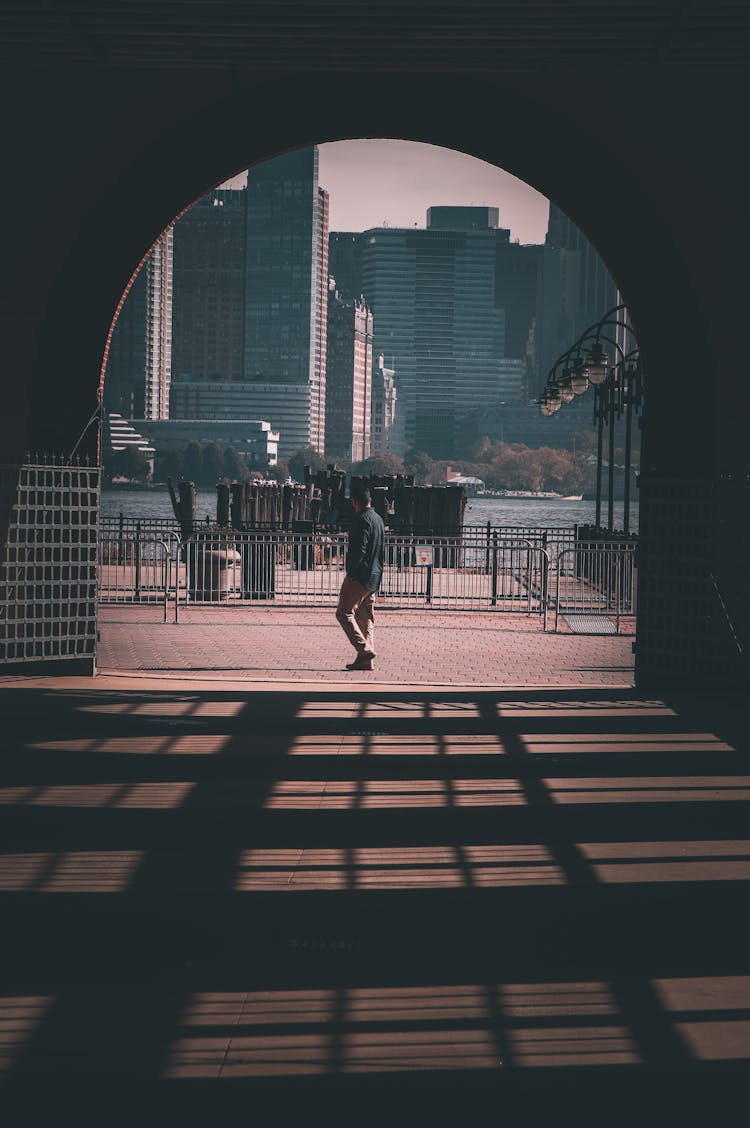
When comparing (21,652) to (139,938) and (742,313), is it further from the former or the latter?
(139,938)

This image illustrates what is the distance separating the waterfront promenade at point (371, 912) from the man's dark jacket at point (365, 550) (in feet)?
8.67

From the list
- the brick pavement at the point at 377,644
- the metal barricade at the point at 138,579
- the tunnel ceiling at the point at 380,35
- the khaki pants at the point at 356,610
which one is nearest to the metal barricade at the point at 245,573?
the metal barricade at the point at 138,579

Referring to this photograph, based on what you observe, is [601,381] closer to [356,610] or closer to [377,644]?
[377,644]

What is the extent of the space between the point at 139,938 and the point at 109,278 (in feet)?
32.3

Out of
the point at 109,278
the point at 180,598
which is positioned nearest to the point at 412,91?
the point at 109,278

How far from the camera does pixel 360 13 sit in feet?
39.3

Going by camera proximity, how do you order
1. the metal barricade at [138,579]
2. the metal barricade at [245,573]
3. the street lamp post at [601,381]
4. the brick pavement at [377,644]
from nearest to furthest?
the brick pavement at [377,644] → the metal barricade at [138,579] → the metal barricade at [245,573] → the street lamp post at [601,381]

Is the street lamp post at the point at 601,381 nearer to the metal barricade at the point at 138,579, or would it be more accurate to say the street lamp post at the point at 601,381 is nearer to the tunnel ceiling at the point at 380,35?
the metal barricade at the point at 138,579

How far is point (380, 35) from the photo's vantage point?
41.4ft

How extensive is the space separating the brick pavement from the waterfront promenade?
8.08ft

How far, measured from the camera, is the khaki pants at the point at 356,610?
1530 cm

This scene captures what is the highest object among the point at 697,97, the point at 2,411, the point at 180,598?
the point at 697,97

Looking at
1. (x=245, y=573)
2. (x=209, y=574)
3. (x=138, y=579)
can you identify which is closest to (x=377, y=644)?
(x=138, y=579)

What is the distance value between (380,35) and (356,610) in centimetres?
593
